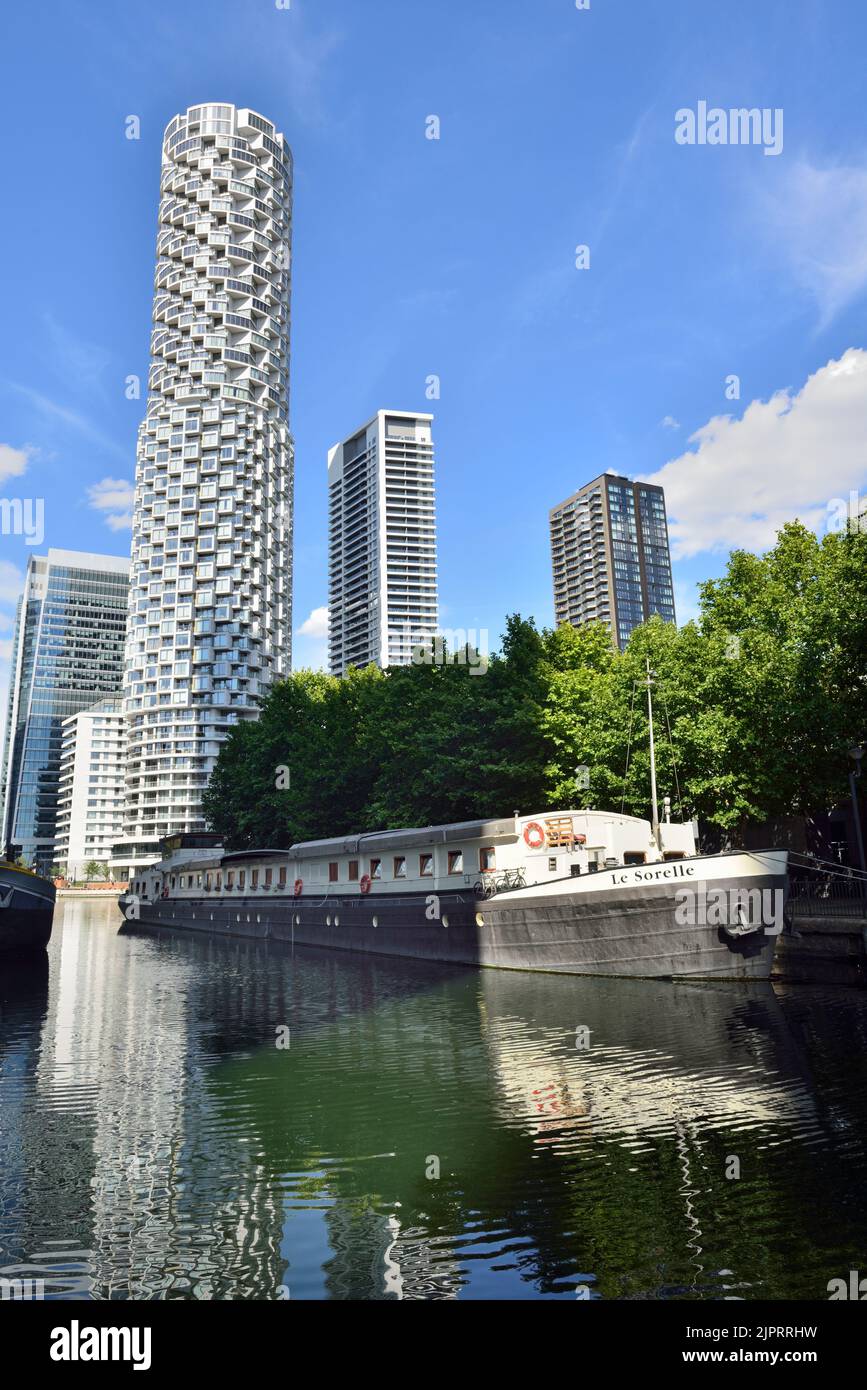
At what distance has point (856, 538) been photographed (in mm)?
38625

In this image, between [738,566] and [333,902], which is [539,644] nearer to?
[738,566]

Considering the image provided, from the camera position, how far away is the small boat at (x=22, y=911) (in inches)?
1382

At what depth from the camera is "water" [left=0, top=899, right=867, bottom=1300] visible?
8.20 metres

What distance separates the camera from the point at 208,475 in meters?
153

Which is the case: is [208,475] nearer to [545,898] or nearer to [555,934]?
[545,898]

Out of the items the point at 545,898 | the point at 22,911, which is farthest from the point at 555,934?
the point at 22,911

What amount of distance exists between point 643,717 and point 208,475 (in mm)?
130216

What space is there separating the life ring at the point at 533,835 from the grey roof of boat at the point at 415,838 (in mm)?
483

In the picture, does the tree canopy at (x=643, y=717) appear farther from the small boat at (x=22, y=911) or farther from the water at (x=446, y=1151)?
the small boat at (x=22, y=911)

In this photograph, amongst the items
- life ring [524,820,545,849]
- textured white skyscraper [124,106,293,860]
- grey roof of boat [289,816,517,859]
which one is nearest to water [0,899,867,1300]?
life ring [524,820,545,849]

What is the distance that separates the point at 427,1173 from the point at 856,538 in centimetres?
3648

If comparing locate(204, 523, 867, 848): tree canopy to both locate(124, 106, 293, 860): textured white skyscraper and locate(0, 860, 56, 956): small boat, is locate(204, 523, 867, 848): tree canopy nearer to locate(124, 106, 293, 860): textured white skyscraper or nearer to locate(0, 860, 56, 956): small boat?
locate(0, 860, 56, 956): small boat
